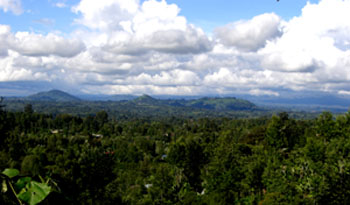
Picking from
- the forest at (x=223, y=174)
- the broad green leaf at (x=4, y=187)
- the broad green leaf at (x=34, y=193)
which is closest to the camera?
the broad green leaf at (x=34, y=193)

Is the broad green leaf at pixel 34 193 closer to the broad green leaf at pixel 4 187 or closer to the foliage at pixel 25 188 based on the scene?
the foliage at pixel 25 188

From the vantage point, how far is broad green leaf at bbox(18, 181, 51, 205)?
1.30m

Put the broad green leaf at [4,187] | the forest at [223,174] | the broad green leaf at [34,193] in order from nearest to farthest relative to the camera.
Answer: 1. the broad green leaf at [34,193]
2. the broad green leaf at [4,187]
3. the forest at [223,174]

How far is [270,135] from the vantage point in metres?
58.7

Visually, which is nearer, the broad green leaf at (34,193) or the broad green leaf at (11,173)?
the broad green leaf at (34,193)

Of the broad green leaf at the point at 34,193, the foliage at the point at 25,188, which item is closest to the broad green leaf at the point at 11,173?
the foliage at the point at 25,188

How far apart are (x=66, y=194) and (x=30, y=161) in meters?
69.6

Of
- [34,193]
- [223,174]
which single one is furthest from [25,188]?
[223,174]

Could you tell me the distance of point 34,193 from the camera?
4.37 ft

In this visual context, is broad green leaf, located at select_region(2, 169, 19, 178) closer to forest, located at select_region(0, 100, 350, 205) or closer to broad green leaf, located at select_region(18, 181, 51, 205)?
forest, located at select_region(0, 100, 350, 205)

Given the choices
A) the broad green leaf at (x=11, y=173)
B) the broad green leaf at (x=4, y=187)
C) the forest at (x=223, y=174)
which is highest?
the broad green leaf at (x=11, y=173)

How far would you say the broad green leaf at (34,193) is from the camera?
51.1 inches

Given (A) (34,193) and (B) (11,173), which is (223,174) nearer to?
(B) (11,173)

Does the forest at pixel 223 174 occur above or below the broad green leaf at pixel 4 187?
below
